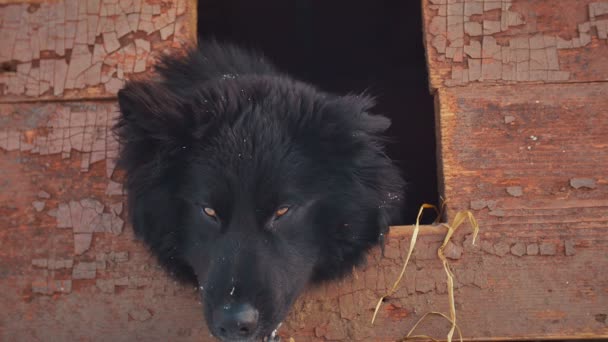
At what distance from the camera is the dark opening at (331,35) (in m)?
4.73

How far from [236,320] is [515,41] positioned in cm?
187

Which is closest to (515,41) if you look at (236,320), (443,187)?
(443,187)

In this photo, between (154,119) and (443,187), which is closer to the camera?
(154,119)

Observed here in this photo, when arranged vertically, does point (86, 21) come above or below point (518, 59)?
above

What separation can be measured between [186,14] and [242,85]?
801 millimetres

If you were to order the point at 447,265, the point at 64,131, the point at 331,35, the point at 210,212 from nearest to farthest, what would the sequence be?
1. the point at 210,212
2. the point at 447,265
3. the point at 64,131
4. the point at 331,35

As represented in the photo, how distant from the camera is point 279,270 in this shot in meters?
2.45

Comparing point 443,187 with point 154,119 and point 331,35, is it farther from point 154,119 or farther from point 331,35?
point 331,35

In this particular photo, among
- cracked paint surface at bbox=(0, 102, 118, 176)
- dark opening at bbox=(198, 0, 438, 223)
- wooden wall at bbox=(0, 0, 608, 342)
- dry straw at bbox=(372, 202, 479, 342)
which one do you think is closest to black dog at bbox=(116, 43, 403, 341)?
dry straw at bbox=(372, 202, 479, 342)

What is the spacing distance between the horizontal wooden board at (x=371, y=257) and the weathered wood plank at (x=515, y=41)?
0.28ft

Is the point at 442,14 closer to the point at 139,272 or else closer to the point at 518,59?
the point at 518,59

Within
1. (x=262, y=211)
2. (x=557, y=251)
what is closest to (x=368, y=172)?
(x=262, y=211)

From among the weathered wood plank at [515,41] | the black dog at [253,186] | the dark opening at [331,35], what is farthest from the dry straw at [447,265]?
the dark opening at [331,35]

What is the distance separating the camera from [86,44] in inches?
130
